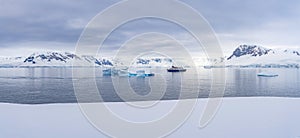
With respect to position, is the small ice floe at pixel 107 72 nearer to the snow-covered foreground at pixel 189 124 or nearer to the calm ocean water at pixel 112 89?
the calm ocean water at pixel 112 89

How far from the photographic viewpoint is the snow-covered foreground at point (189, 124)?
278 cm

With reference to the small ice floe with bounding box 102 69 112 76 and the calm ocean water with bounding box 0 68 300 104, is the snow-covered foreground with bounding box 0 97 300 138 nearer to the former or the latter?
the calm ocean water with bounding box 0 68 300 104

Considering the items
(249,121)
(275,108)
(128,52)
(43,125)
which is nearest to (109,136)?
(43,125)

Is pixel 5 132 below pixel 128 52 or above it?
below

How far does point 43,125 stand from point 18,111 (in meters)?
1.13

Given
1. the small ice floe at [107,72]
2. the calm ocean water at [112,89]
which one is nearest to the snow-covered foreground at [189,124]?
the calm ocean water at [112,89]

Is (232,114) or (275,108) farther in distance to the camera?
(275,108)

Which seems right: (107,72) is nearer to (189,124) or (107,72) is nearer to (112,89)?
(112,89)

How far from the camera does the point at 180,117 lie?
3670 millimetres

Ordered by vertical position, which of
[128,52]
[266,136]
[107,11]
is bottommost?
[266,136]

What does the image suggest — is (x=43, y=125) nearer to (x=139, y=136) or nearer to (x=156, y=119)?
(x=139, y=136)

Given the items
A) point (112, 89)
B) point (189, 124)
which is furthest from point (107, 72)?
point (189, 124)

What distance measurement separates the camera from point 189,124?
10.6 ft

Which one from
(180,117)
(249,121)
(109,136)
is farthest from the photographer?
(180,117)
